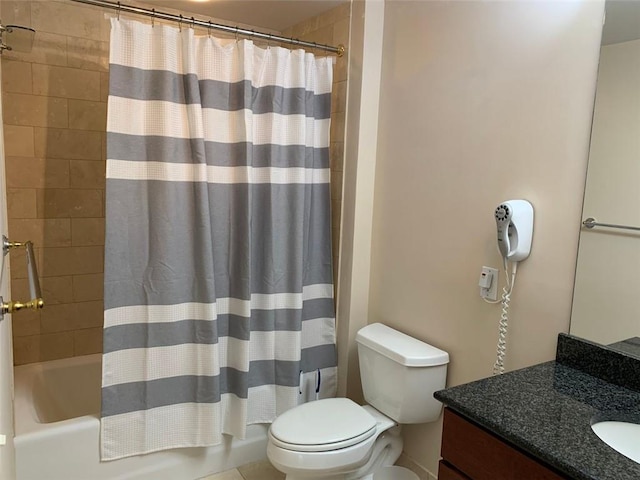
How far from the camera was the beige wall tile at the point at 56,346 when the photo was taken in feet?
8.79

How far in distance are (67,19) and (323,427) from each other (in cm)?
236

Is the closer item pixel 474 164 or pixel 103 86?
pixel 474 164

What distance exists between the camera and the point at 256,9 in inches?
102

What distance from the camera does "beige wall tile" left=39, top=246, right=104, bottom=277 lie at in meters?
2.63

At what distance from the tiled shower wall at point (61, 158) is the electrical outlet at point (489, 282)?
0.86m

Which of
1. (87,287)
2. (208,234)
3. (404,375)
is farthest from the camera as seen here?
(87,287)

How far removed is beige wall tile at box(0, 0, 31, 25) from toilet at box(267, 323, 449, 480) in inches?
88.5

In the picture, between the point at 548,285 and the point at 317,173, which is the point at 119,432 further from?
the point at 548,285

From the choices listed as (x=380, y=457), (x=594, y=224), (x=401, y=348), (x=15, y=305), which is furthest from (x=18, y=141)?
(x=594, y=224)

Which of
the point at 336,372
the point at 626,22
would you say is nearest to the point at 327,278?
the point at 336,372

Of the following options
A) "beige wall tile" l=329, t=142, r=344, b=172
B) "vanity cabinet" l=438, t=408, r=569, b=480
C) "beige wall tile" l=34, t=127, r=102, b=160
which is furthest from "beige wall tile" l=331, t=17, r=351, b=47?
"vanity cabinet" l=438, t=408, r=569, b=480

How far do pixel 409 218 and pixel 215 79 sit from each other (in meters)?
1.04

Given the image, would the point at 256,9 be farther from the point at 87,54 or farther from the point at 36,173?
the point at 36,173

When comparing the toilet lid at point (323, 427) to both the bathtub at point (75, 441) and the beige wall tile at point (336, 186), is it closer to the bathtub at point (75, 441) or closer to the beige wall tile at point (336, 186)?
the bathtub at point (75, 441)
